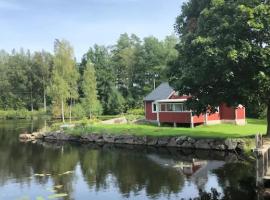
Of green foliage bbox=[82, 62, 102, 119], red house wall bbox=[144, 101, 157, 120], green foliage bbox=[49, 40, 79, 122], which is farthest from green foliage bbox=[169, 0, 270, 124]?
green foliage bbox=[82, 62, 102, 119]

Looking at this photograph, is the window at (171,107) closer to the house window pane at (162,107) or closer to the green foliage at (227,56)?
the house window pane at (162,107)

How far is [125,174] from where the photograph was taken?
80.0 ft

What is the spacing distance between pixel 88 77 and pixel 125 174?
44282 mm

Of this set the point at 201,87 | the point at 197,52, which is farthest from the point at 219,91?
the point at 197,52

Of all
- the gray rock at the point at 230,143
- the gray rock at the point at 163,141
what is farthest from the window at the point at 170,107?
the gray rock at the point at 230,143

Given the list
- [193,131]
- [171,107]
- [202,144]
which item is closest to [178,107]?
[171,107]

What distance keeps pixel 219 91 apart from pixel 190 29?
6.02 metres

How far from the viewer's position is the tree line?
6353 centimetres

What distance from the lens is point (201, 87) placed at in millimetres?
29812

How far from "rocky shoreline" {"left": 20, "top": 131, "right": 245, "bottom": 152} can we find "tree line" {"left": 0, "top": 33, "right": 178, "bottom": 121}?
47.7 feet

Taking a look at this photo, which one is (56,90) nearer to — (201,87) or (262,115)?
(262,115)

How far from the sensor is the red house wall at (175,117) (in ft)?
149

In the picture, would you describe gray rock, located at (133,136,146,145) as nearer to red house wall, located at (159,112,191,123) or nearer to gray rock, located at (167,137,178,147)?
gray rock, located at (167,137,178,147)

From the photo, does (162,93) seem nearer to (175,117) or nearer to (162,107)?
(162,107)
